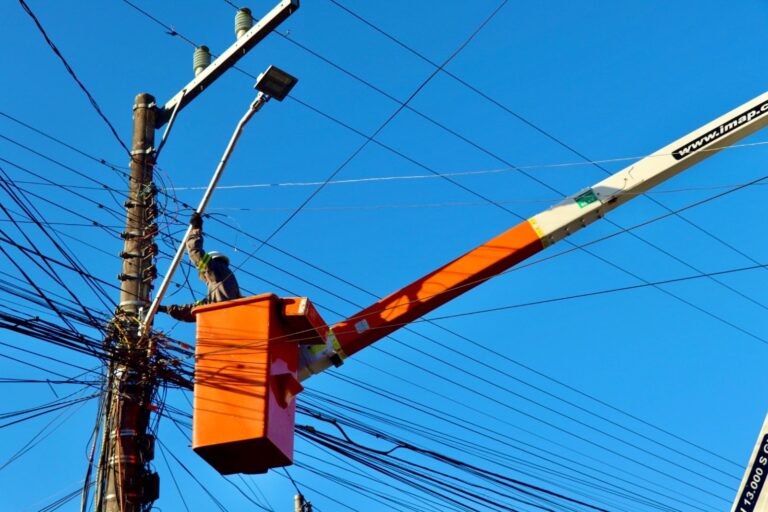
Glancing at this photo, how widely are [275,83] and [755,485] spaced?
4896mm

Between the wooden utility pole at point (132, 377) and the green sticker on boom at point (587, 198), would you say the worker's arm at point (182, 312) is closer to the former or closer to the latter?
the wooden utility pole at point (132, 377)

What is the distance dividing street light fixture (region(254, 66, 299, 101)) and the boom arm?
6.40 feet

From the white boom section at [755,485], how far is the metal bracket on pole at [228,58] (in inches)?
224

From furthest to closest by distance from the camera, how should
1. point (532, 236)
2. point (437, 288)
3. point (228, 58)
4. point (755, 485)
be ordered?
1. point (228, 58)
2. point (532, 236)
3. point (437, 288)
4. point (755, 485)

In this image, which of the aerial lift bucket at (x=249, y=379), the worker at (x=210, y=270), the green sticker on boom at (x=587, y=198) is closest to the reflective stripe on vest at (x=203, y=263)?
the worker at (x=210, y=270)

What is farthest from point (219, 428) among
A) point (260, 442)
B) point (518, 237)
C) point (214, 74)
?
point (214, 74)

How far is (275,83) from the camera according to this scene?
30.5 ft

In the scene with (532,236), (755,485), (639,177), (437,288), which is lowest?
(755,485)

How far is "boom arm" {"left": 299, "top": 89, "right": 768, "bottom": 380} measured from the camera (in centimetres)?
959

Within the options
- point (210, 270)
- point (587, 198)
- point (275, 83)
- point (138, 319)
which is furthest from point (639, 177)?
point (138, 319)

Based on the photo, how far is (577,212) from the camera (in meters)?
9.94

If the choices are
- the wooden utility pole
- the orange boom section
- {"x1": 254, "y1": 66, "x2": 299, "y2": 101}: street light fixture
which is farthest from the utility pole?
the orange boom section

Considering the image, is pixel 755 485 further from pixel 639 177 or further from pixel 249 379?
pixel 639 177

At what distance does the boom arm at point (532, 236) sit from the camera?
377 inches
